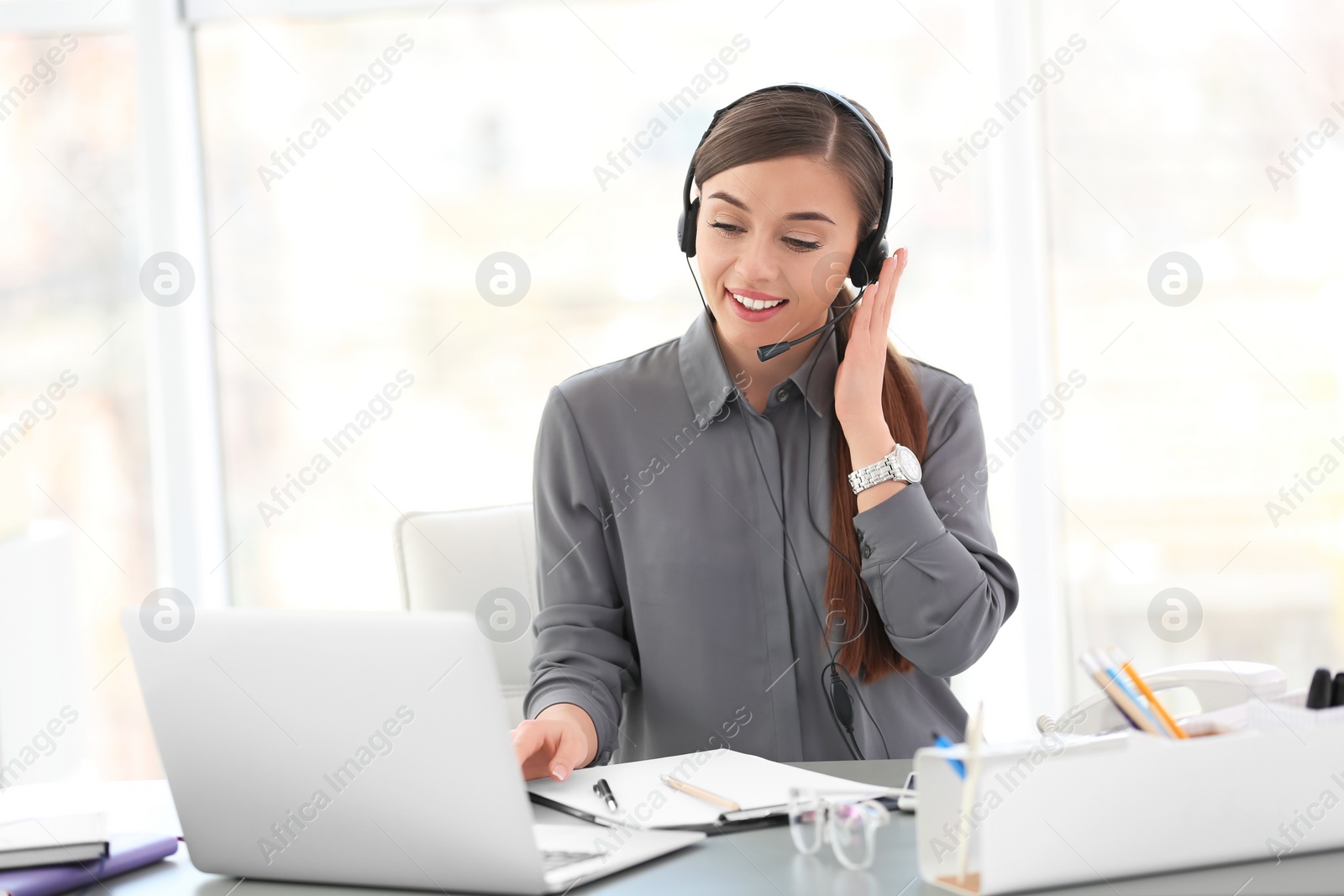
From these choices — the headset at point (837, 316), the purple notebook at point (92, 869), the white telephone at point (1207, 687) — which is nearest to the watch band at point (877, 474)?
the headset at point (837, 316)

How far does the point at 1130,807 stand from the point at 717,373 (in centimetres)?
87

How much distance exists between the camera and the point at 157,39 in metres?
2.62

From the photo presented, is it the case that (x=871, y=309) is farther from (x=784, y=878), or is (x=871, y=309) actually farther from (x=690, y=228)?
(x=784, y=878)

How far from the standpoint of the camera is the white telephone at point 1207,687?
3.04 ft

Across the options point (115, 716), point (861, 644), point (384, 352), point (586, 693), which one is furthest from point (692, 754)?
point (115, 716)

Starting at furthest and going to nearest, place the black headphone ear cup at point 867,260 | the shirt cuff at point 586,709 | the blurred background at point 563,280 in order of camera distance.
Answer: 1. the blurred background at point 563,280
2. the black headphone ear cup at point 867,260
3. the shirt cuff at point 586,709

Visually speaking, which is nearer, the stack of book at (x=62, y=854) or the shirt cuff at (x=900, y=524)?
the stack of book at (x=62, y=854)

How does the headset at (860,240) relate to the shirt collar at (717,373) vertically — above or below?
above

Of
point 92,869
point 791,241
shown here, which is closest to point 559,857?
point 92,869

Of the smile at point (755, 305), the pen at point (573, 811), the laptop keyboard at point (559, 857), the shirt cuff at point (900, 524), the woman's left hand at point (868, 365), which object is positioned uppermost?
the smile at point (755, 305)

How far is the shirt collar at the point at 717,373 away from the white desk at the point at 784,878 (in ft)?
2.23

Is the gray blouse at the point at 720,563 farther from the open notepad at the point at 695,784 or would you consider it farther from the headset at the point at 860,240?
the open notepad at the point at 695,784

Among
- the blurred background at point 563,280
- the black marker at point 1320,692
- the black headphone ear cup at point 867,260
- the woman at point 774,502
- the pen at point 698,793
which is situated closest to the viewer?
the black marker at point 1320,692

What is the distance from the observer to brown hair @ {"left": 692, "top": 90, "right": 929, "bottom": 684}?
141cm
